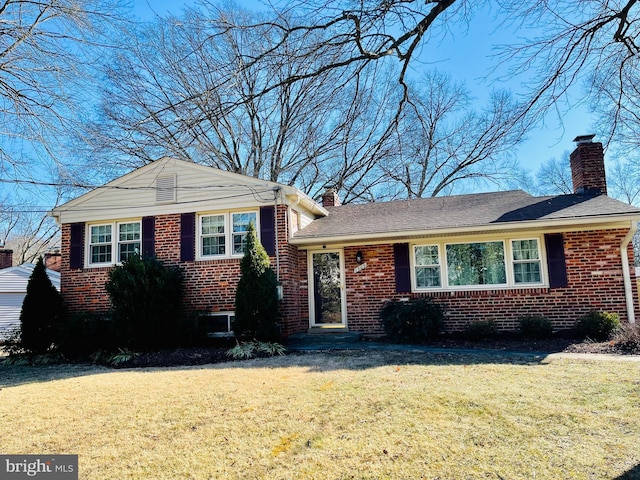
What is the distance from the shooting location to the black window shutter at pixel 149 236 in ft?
39.2

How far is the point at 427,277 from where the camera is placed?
11.2 m

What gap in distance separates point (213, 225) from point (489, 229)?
23.5 ft

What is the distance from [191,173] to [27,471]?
9.27 meters

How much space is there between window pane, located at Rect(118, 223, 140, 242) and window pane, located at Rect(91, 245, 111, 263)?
525 millimetres

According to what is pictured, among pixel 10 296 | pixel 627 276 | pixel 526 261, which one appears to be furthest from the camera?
pixel 10 296

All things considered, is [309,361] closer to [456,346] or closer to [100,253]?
[456,346]

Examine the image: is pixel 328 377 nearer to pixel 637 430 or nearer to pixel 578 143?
pixel 637 430

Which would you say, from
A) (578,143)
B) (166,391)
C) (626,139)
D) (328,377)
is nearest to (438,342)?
(328,377)

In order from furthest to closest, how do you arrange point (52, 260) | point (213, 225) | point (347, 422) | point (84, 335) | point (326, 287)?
point (52, 260), point (326, 287), point (213, 225), point (84, 335), point (347, 422)

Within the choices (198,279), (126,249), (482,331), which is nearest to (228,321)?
(198,279)

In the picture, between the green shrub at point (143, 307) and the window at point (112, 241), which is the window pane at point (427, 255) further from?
the window at point (112, 241)

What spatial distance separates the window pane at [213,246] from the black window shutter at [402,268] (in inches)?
185

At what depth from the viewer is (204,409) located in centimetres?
493

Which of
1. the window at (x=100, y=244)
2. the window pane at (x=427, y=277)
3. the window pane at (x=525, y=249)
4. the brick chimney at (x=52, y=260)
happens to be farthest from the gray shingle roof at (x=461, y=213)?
the brick chimney at (x=52, y=260)
